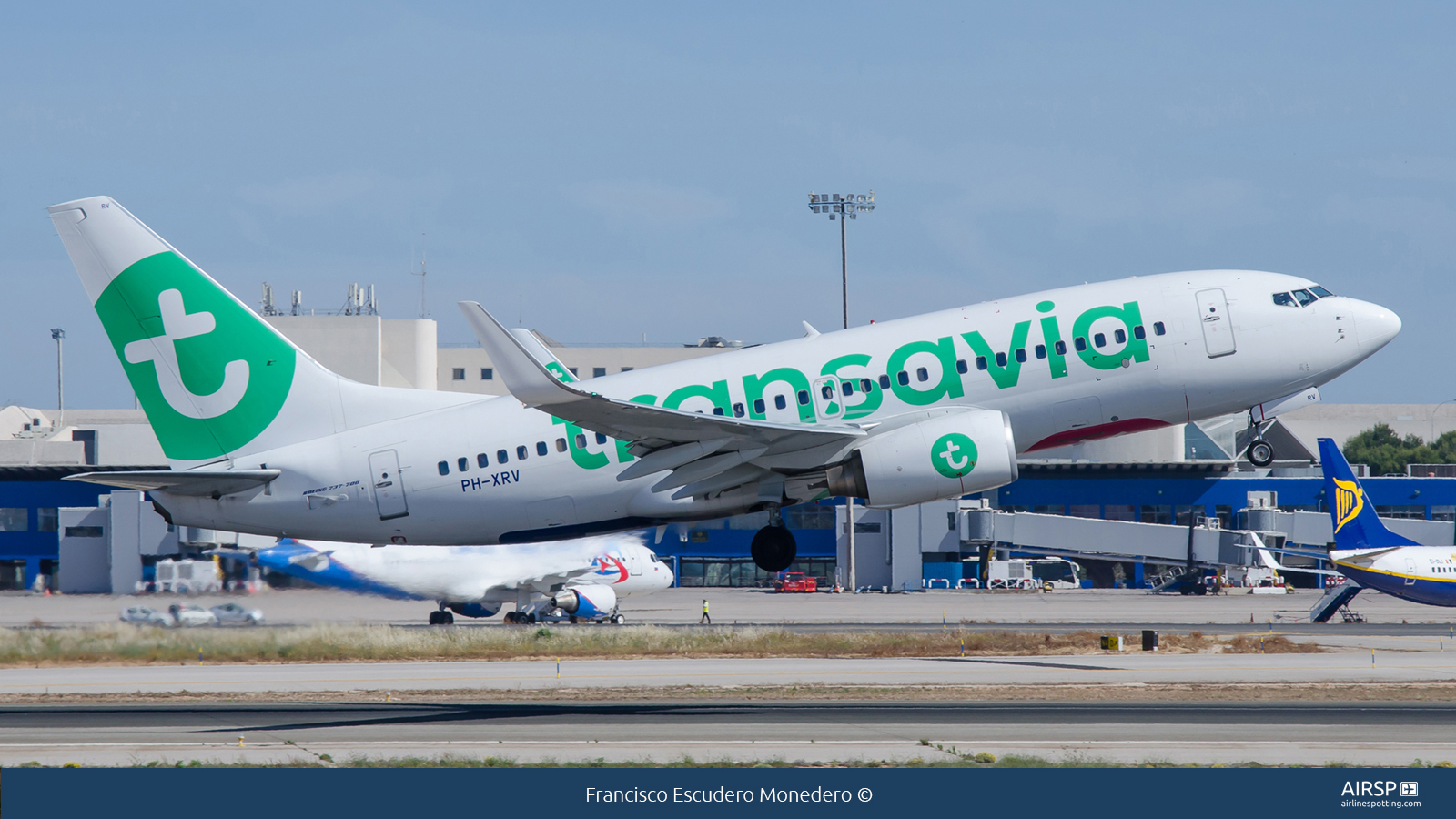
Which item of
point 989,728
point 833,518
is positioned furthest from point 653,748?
point 833,518

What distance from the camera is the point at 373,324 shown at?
12181cm

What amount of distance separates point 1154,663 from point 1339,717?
15.1 metres

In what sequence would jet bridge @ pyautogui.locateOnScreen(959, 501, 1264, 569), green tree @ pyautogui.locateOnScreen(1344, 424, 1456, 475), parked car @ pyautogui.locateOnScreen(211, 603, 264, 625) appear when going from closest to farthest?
1. parked car @ pyautogui.locateOnScreen(211, 603, 264, 625)
2. jet bridge @ pyautogui.locateOnScreen(959, 501, 1264, 569)
3. green tree @ pyautogui.locateOnScreen(1344, 424, 1456, 475)

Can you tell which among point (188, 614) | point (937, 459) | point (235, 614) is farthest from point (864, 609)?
point (937, 459)

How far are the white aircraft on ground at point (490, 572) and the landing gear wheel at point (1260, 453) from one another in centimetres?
2490

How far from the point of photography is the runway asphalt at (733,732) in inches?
1069

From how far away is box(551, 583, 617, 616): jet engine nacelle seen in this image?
216ft

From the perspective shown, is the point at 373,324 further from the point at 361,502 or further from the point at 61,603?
the point at 361,502

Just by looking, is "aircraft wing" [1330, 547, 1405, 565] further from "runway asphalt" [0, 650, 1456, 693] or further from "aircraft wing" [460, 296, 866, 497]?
"aircraft wing" [460, 296, 866, 497]

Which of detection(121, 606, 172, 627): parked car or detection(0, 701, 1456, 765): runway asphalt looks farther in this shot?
detection(121, 606, 172, 627): parked car

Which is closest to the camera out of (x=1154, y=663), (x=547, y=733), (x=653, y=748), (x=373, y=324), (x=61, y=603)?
(x=653, y=748)

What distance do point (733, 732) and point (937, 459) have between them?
774 centimetres

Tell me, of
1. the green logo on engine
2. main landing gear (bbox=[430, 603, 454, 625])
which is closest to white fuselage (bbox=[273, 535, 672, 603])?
main landing gear (bbox=[430, 603, 454, 625])

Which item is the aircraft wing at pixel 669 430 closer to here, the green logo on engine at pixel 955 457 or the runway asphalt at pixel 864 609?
the green logo on engine at pixel 955 457
